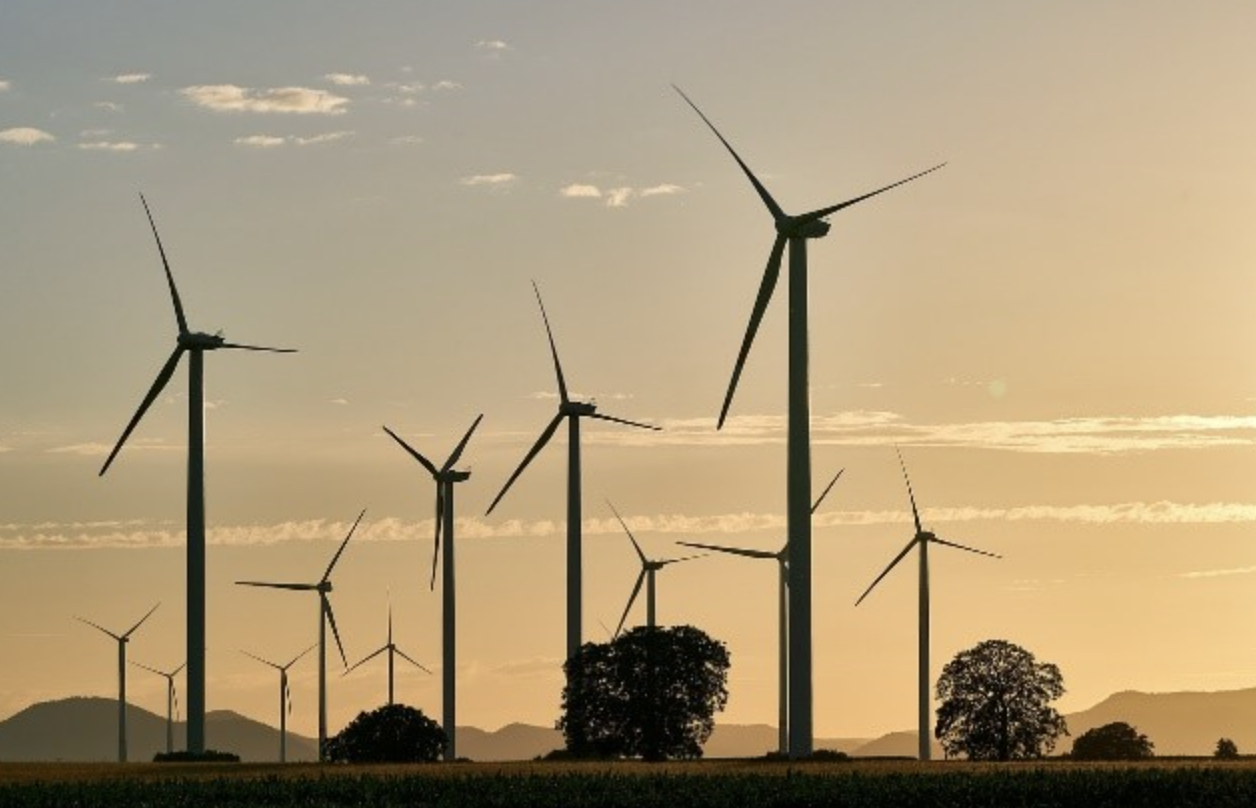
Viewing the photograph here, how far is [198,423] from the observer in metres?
168

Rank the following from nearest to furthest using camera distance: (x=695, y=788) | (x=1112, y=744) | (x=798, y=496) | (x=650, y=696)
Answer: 1. (x=695, y=788)
2. (x=798, y=496)
3. (x=650, y=696)
4. (x=1112, y=744)

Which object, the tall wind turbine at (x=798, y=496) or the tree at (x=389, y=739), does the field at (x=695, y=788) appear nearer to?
the tall wind turbine at (x=798, y=496)

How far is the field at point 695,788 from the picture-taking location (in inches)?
4471

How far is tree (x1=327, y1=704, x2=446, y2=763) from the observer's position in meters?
176

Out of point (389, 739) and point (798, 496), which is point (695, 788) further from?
point (389, 739)

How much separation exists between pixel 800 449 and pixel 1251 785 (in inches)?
1229

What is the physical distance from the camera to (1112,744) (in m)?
192

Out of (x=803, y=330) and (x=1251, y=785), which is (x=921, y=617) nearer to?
(x=803, y=330)

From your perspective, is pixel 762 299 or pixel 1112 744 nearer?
pixel 762 299

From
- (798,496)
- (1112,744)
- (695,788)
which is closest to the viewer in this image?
(695,788)

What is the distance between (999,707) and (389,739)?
40553 mm

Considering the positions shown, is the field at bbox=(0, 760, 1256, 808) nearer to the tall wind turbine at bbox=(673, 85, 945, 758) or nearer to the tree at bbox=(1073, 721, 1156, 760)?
the tall wind turbine at bbox=(673, 85, 945, 758)

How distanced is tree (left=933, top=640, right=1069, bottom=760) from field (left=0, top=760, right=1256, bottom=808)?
46.3m

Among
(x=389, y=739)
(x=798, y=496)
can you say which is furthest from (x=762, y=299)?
(x=389, y=739)
